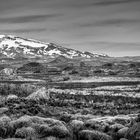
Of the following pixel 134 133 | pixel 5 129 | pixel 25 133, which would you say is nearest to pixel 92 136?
pixel 134 133

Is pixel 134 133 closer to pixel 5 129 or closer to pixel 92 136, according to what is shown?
pixel 92 136

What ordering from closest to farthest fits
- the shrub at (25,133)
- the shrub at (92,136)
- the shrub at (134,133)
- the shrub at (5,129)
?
1. the shrub at (134,133)
2. the shrub at (25,133)
3. the shrub at (92,136)
4. the shrub at (5,129)

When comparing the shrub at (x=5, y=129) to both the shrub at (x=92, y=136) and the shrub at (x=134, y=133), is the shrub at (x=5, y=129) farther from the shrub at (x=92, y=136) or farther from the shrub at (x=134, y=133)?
the shrub at (x=134, y=133)

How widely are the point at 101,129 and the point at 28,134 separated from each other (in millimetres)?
7570

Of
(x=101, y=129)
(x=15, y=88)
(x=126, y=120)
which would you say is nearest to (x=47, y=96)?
(x=15, y=88)

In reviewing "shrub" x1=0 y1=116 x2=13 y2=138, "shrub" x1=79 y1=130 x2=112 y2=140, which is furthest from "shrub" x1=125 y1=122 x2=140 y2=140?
"shrub" x1=0 y1=116 x2=13 y2=138

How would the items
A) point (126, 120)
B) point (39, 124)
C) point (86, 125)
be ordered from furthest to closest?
point (126, 120) < point (86, 125) < point (39, 124)

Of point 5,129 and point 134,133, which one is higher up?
point 5,129

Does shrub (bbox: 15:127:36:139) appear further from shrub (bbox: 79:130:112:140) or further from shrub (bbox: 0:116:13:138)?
shrub (bbox: 79:130:112:140)

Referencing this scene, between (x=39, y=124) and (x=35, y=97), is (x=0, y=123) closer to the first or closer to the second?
(x=39, y=124)

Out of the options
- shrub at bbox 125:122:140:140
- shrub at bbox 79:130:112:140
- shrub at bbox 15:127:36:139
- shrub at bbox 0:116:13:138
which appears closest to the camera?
shrub at bbox 125:122:140:140

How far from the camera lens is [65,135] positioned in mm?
26906

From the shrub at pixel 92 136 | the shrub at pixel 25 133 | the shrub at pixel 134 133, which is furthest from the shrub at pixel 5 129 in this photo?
the shrub at pixel 134 133

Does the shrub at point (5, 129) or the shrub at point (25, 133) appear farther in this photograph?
the shrub at point (5, 129)
